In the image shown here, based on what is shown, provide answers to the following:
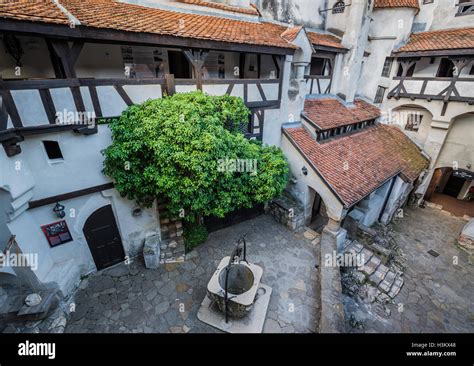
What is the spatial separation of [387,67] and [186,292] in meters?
18.5

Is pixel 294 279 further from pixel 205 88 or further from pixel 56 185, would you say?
pixel 56 185

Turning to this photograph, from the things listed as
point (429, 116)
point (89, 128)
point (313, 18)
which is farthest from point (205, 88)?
point (429, 116)

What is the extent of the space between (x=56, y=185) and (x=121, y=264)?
377 centimetres

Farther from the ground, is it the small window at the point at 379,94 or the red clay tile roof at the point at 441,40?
the red clay tile roof at the point at 441,40

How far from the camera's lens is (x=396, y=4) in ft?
45.8

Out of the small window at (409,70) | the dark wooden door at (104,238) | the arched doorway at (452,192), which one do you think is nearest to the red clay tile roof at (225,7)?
the dark wooden door at (104,238)

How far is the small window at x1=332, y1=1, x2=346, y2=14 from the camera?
1370 centimetres

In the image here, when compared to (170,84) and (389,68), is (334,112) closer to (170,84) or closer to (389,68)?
(389,68)

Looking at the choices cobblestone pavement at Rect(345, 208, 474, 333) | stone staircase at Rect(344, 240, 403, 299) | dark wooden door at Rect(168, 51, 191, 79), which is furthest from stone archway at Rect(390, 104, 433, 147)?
dark wooden door at Rect(168, 51, 191, 79)

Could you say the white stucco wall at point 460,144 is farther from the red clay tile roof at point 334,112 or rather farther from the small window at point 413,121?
the red clay tile roof at point 334,112

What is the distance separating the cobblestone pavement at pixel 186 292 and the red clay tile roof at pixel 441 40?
44.6 ft

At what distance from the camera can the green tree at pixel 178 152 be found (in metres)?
5.95

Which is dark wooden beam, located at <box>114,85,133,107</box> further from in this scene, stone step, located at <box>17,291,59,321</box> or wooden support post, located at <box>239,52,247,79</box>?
wooden support post, located at <box>239,52,247,79</box>

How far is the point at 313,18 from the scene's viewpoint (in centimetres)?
1409
